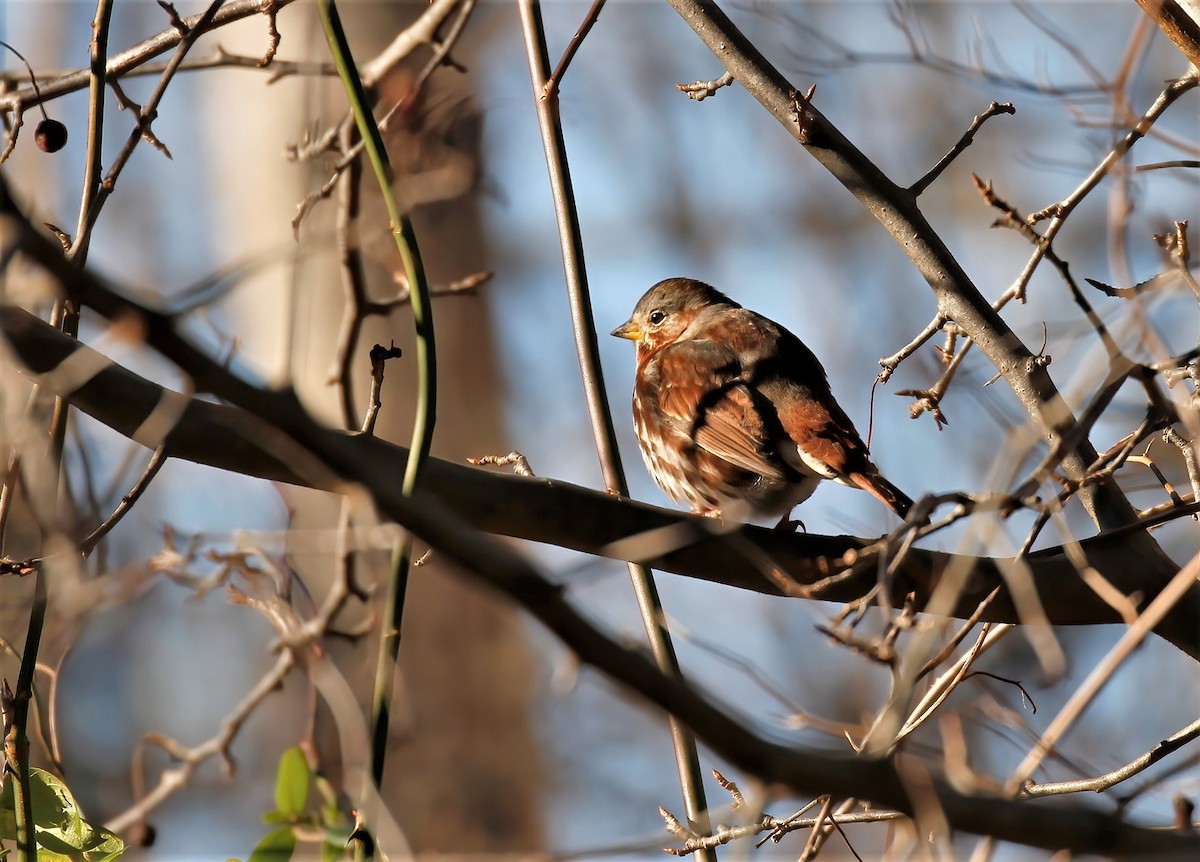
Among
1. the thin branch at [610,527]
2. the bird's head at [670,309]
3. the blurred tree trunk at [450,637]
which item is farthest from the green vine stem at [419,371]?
the blurred tree trunk at [450,637]

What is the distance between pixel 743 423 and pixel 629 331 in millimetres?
1356

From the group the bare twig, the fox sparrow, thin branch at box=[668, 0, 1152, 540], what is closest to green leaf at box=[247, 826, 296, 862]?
the bare twig

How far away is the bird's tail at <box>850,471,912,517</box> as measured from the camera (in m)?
3.64

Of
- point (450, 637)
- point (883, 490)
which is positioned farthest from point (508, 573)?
point (450, 637)

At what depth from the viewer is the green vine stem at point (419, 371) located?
1800mm

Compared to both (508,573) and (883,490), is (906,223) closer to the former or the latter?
(883,490)

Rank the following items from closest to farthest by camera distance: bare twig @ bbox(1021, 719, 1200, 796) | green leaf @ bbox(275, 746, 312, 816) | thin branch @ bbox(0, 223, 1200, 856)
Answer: thin branch @ bbox(0, 223, 1200, 856)
green leaf @ bbox(275, 746, 312, 816)
bare twig @ bbox(1021, 719, 1200, 796)

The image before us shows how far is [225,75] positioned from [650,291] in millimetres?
4160

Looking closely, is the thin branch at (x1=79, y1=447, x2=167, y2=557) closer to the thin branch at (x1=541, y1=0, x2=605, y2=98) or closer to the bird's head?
the thin branch at (x1=541, y1=0, x2=605, y2=98)

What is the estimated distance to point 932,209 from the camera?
1223 cm

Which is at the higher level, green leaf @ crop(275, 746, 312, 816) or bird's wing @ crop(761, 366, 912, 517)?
bird's wing @ crop(761, 366, 912, 517)

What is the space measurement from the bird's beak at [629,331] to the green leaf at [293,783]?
3.27 m

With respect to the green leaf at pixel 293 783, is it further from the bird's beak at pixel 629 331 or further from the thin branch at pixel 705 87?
the bird's beak at pixel 629 331

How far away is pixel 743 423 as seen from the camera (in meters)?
4.16
